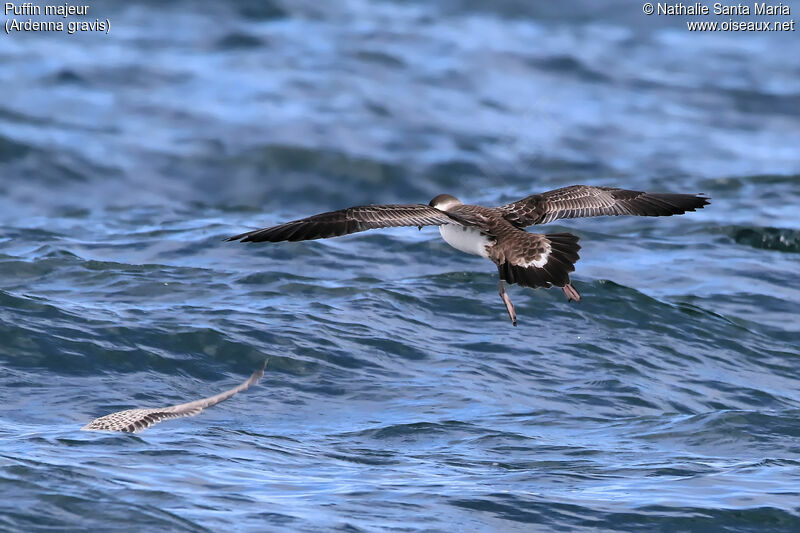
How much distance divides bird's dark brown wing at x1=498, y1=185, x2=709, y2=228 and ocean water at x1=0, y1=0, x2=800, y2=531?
4.59 ft

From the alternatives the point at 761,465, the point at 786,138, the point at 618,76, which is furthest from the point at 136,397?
the point at 618,76

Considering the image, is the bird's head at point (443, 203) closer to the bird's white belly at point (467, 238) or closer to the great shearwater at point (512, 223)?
the great shearwater at point (512, 223)

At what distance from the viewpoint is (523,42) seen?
2189cm

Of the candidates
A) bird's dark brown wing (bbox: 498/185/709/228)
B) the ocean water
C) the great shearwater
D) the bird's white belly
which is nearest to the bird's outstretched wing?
the ocean water

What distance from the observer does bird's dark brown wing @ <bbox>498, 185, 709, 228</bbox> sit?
8711 millimetres

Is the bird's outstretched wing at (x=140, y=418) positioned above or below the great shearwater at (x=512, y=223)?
below

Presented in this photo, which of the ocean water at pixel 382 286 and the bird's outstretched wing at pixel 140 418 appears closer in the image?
the ocean water at pixel 382 286

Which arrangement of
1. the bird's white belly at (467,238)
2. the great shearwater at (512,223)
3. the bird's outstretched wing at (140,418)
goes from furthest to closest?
the bird's white belly at (467,238), the great shearwater at (512,223), the bird's outstretched wing at (140,418)

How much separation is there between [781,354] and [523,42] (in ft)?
40.0

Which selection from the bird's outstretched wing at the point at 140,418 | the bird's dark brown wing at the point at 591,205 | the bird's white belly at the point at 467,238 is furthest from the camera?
the bird's dark brown wing at the point at 591,205

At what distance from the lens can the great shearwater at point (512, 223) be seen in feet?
24.9

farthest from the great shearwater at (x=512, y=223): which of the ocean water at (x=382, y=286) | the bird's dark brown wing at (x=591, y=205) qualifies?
the ocean water at (x=382, y=286)

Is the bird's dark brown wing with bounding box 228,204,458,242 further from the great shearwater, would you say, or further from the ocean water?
the ocean water

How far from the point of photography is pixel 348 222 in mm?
7633
